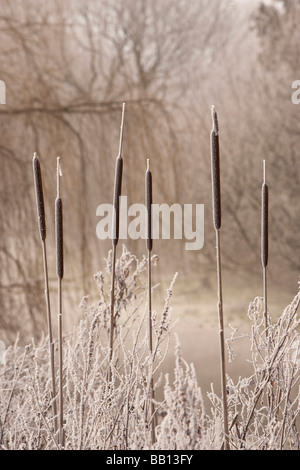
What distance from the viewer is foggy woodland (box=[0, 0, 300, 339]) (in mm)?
1893

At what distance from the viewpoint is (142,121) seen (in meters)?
1.99

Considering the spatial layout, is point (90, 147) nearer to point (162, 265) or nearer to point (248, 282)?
point (162, 265)

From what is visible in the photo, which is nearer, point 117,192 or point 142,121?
point 117,192

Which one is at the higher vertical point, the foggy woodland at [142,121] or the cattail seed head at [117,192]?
the foggy woodland at [142,121]

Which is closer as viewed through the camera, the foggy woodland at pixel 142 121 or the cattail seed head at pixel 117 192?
the cattail seed head at pixel 117 192

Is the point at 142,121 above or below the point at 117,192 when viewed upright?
above

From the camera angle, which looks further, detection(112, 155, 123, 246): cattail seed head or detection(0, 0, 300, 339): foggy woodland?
detection(0, 0, 300, 339): foggy woodland

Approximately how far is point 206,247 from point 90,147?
63 centimetres

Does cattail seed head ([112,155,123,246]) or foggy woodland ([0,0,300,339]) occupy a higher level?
foggy woodland ([0,0,300,339])

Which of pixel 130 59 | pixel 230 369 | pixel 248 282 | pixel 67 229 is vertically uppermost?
pixel 130 59

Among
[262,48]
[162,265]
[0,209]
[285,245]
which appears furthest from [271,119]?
[0,209]

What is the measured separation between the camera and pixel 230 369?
2221mm

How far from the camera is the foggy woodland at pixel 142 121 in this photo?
6.21 ft

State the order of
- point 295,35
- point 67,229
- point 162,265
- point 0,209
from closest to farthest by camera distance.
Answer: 1. point 0,209
2. point 67,229
3. point 162,265
4. point 295,35
